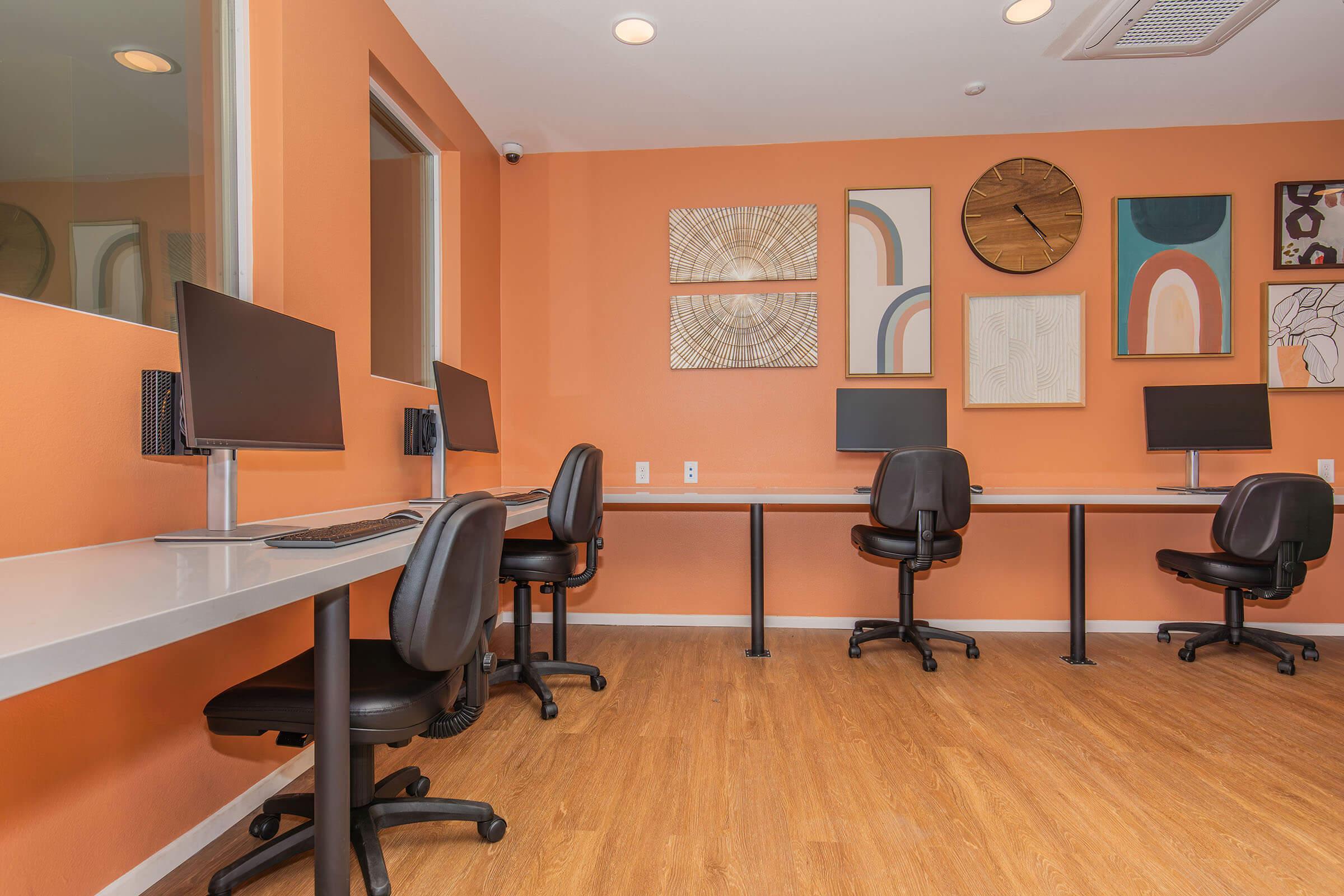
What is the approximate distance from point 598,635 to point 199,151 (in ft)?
9.04

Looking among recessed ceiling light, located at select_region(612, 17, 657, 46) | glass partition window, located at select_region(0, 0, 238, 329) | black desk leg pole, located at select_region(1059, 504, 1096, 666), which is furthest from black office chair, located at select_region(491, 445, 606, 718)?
black desk leg pole, located at select_region(1059, 504, 1096, 666)

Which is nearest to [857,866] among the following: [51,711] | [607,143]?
[51,711]

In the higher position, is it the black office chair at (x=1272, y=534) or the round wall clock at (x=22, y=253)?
the round wall clock at (x=22, y=253)

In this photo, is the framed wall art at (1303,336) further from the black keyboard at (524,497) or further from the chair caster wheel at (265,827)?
the chair caster wheel at (265,827)

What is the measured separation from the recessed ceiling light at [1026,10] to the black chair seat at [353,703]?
3257mm

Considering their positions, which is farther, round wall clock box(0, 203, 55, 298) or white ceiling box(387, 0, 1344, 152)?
white ceiling box(387, 0, 1344, 152)

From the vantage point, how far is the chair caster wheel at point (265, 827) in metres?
1.57

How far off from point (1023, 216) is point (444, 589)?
3.79 metres

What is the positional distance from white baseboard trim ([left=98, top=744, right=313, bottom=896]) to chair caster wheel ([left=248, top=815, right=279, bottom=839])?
125 mm

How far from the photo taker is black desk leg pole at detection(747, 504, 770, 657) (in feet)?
10.2

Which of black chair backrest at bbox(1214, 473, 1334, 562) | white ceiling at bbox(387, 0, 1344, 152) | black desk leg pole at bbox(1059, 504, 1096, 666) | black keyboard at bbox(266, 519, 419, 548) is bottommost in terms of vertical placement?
black desk leg pole at bbox(1059, 504, 1096, 666)

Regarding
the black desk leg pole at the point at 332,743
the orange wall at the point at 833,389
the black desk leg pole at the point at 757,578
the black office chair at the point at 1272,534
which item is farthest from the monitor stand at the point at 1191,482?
the black desk leg pole at the point at 332,743

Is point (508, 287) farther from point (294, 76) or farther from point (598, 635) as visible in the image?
point (598, 635)

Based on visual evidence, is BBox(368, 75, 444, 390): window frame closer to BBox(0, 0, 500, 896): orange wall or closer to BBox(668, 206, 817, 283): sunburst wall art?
BBox(0, 0, 500, 896): orange wall
